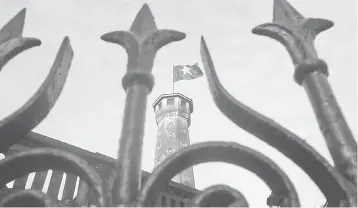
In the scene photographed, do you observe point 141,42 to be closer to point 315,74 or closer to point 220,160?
point 220,160

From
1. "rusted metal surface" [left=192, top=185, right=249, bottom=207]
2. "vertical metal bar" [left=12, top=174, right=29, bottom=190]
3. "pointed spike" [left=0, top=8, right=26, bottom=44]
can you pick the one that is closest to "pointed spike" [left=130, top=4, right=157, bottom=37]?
"pointed spike" [left=0, top=8, right=26, bottom=44]

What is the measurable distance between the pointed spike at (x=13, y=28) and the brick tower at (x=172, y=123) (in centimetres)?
3409

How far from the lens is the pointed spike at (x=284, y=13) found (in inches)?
67.5

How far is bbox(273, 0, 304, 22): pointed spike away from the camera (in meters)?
1.71

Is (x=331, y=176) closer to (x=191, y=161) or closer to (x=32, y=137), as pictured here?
(x=191, y=161)

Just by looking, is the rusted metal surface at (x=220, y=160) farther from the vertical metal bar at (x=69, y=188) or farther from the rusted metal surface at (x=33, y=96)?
the vertical metal bar at (x=69, y=188)

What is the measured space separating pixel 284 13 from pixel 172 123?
35912 millimetres

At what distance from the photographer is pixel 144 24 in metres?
1.68

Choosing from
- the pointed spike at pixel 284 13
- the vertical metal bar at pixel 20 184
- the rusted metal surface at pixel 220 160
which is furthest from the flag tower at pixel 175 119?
the rusted metal surface at pixel 220 160

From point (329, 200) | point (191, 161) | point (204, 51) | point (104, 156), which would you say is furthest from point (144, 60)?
point (104, 156)

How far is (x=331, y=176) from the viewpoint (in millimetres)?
1212

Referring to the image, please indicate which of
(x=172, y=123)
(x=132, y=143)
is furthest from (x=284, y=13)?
(x=172, y=123)

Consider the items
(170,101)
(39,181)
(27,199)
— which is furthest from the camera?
(170,101)

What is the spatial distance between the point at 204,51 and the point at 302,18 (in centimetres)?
50
